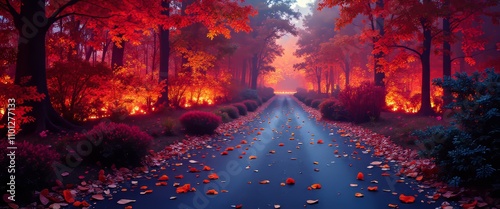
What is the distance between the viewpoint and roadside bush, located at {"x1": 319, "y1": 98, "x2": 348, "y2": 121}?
53.1ft

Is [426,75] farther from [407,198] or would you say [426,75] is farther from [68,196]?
[68,196]

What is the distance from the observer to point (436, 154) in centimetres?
550

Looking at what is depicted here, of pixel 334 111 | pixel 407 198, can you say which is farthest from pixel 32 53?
pixel 334 111

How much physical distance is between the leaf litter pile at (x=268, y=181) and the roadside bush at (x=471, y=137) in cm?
39

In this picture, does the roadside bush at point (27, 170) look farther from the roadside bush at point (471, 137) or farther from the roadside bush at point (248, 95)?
the roadside bush at point (248, 95)

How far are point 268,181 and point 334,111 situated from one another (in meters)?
11.5

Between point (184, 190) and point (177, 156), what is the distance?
119 inches

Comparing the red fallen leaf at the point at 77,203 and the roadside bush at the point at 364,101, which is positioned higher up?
the roadside bush at the point at 364,101

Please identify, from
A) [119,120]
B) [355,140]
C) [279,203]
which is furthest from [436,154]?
[119,120]

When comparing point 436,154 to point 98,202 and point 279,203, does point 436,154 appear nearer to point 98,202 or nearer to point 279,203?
point 279,203

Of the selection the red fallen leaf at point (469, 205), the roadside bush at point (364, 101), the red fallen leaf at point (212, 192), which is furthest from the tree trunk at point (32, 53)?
the roadside bush at point (364, 101)

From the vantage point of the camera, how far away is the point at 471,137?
5.00 meters

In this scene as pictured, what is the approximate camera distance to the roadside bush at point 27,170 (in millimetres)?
4383

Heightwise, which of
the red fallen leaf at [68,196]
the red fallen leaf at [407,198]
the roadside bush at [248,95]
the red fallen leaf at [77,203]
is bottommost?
the red fallen leaf at [77,203]
